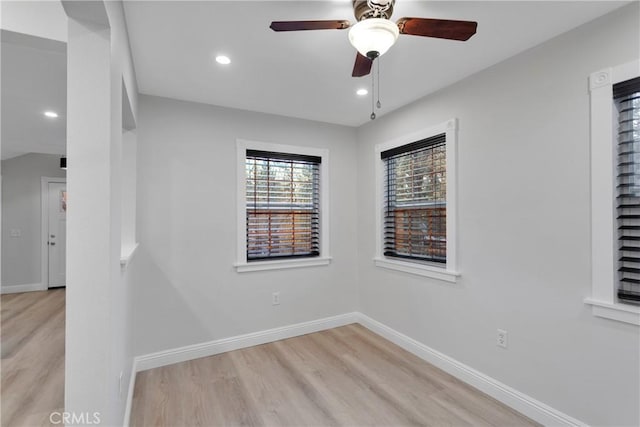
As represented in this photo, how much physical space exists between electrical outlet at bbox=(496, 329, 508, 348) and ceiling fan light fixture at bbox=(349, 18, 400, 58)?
2.15m

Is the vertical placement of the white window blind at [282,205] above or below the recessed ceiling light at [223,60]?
below

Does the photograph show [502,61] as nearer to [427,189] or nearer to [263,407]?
[427,189]

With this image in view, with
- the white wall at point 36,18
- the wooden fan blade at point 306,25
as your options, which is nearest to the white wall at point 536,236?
the wooden fan blade at point 306,25

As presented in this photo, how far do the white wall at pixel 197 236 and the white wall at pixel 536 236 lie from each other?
5.40 feet

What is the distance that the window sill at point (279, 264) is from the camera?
10.5ft

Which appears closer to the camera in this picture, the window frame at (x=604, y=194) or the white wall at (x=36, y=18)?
the white wall at (x=36, y=18)

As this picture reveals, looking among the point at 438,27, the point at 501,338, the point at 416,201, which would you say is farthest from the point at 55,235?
the point at 501,338

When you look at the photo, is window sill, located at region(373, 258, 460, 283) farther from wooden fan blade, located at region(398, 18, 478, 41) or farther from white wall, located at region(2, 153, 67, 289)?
white wall, located at region(2, 153, 67, 289)

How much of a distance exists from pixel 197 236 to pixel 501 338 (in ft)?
9.04

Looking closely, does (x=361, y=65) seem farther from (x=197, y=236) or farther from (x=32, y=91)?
(x=32, y=91)

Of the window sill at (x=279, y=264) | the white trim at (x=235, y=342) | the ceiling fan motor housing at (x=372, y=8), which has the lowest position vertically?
the white trim at (x=235, y=342)

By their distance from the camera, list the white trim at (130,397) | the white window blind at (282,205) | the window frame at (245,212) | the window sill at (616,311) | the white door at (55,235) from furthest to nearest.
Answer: the white door at (55,235) → the white window blind at (282,205) → the window frame at (245,212) → the white trim at (130,397) → the window sill at (616,311)

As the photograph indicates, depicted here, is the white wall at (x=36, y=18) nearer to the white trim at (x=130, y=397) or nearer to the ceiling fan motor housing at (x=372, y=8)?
the ceiling fan motor housing at (x=372, y=8)

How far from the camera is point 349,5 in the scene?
165cm
